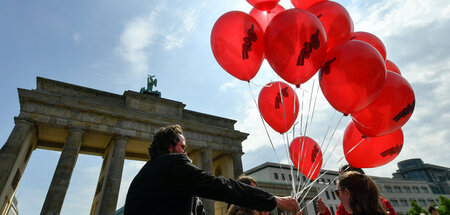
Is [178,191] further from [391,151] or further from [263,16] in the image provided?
[391,151]

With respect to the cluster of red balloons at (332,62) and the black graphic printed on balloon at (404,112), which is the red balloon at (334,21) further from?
the black graphic printed on balloon at (404,112)

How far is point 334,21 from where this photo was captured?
4242 mm

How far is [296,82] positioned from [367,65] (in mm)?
1123

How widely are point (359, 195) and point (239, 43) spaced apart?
313 cm

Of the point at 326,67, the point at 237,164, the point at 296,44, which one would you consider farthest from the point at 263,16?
the point at 237,164

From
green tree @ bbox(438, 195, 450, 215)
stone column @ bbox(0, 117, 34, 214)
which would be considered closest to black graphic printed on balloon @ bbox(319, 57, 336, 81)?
stone column @ bbox(0, 117, 34, 214)

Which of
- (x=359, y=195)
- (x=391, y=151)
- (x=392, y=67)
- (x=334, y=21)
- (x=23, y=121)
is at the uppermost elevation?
(x=23, y=121)

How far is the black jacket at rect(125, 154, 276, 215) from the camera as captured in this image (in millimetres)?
1592

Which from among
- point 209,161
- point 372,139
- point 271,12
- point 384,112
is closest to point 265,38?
point 271,12

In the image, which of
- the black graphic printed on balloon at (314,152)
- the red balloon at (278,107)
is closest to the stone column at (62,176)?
the red balloon at (278,107)

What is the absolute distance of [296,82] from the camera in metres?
4.04

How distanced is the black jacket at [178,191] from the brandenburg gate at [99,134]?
14.9 metres

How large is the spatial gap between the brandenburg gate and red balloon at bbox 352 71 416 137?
50.2 feet

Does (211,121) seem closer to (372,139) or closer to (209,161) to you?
(209,161)
